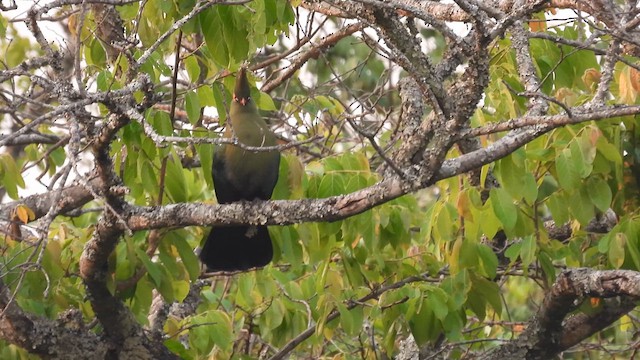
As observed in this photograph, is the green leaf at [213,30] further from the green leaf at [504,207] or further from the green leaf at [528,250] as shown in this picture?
the green leaf at [528,250]

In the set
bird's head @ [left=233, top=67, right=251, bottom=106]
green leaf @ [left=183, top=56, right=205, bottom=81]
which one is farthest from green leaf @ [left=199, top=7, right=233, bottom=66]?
bird's head @ [left=233, top=67, right=251, bottom=106]

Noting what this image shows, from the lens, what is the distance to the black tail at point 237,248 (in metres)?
4.28

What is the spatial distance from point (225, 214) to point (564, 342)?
1547 millimetres

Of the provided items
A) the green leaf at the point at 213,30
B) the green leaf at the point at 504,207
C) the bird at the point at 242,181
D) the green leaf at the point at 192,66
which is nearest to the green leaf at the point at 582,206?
the green leaf at the point at 504,207

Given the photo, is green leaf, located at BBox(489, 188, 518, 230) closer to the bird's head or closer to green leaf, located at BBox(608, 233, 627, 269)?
green leaf, located at BBox(608, 233, 627, 269)

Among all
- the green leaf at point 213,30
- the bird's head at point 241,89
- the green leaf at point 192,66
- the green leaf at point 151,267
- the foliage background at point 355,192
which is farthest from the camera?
the bird's head at point 241,89

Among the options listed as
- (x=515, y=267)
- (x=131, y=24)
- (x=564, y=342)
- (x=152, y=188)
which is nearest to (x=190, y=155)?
(x=131, y=24)

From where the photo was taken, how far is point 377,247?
404cm

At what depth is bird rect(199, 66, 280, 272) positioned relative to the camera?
169 inches

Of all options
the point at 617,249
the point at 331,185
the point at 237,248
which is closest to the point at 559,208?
the point at 617,249

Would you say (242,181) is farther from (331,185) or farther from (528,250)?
(528,250)

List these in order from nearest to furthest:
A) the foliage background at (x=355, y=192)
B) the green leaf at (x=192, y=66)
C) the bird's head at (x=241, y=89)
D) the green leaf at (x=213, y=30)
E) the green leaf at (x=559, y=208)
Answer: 1. the foliage background at (x=355, y=192)
2. the green leaf at (x=213, y=30)
3. the green leaf at (x=559, y=208)
4. the green leaf at (x=192, y=66)
5. the bird's head at (x=241, y=89)

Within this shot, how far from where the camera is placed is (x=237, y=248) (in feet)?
14.1

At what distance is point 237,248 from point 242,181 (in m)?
0.37
